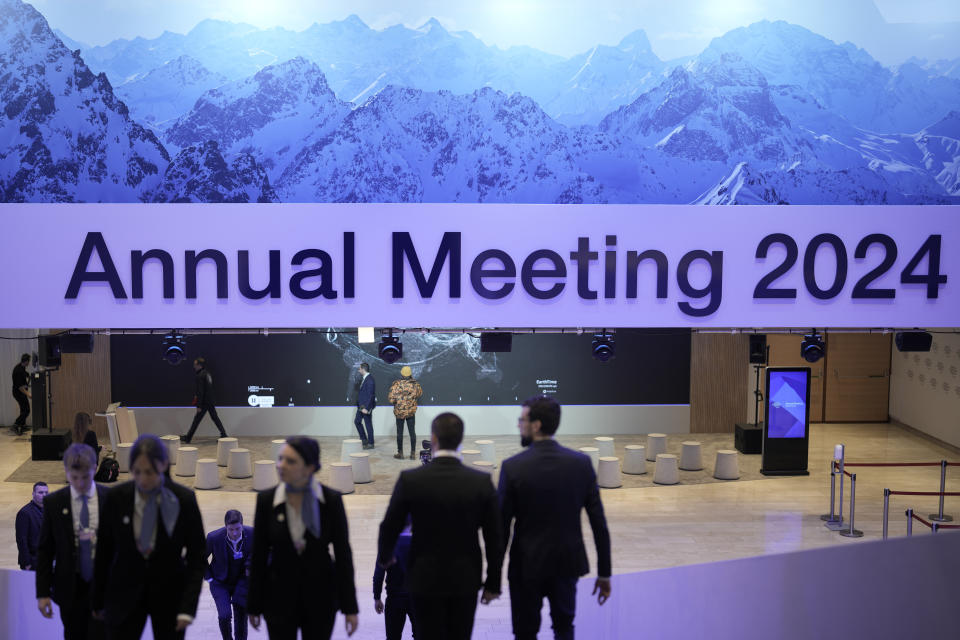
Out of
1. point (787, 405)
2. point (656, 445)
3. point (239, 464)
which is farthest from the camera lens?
point (656, 445)

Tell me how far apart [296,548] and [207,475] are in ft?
30.5

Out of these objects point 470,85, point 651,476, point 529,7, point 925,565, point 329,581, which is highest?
point 529,7

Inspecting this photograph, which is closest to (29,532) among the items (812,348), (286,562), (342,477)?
(286,562)

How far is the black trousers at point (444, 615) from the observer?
3.74m

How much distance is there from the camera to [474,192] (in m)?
7.88

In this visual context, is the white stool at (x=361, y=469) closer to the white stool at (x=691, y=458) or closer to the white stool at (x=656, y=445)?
the white stool at (x=656, y=445)

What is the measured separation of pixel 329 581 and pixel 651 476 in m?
10.2

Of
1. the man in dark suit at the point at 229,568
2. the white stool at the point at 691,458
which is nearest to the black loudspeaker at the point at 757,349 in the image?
the white stool at the point at 691,458

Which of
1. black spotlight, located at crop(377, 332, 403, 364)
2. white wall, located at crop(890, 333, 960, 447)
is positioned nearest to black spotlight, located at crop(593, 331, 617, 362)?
black spotlight, located at crop(377, 332, 403, 364)

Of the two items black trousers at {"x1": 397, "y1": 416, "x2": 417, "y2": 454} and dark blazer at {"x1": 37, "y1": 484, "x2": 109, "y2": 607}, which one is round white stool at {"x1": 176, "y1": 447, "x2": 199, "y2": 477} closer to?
black trousers at {"x1": 397, "y1": 416, "x2": 417, "y2": 454}

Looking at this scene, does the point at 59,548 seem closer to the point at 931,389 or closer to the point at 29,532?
the point at 29,532

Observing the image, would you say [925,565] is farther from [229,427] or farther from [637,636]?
[229,427]

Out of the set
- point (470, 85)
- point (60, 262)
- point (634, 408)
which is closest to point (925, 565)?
point (470, 85)

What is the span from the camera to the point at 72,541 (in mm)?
3789
